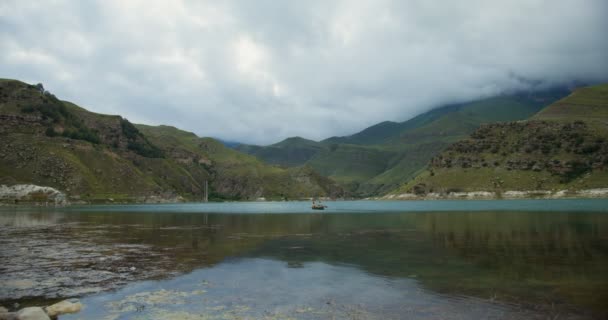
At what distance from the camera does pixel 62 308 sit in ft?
61.0

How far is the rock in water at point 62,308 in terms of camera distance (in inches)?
712

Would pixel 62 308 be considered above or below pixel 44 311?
below

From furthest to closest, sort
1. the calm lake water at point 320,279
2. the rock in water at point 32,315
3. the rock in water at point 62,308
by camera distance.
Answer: the calm lake water at point 320,279
the rock in water at point 62,308
the rock in water at point 32,315

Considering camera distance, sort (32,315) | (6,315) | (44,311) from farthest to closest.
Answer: (44,311) → (6,315) → (32,315)

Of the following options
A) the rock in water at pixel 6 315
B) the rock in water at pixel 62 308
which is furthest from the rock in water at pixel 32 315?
the rock in water at pixel 62 308

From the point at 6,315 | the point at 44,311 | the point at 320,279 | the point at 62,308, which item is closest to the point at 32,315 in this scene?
the point at 44,311

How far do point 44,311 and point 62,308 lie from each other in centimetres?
90

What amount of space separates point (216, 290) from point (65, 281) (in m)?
10.0

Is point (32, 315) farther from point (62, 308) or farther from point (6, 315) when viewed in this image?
point (62, 308)

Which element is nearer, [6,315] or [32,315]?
[32,315]

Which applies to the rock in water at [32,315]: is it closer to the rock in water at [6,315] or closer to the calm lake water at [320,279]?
the rock in water at [6,315]

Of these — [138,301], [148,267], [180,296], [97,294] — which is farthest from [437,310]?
[148,267]

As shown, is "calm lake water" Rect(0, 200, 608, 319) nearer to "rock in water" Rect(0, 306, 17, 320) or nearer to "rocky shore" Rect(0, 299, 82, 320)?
"rocky shore" Rect(0, 299, 82, 320)

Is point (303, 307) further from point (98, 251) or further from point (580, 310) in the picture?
point (98, 251)
